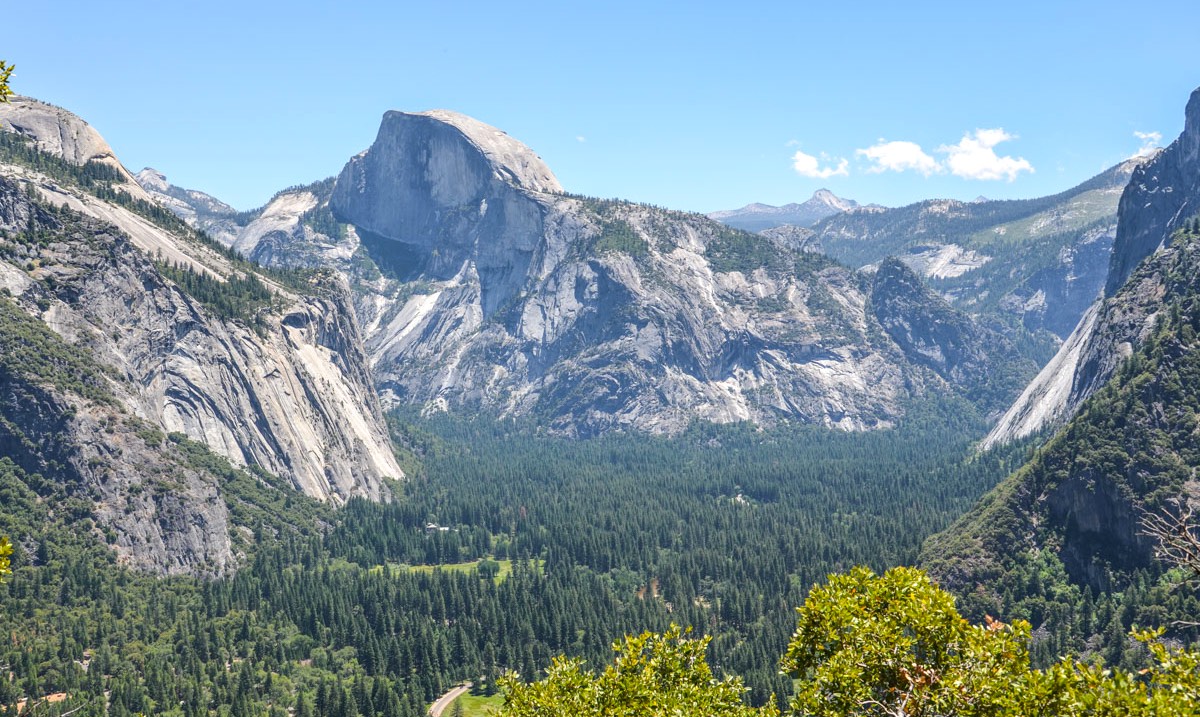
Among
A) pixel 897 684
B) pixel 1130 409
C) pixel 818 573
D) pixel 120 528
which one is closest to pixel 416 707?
pixel 120 528

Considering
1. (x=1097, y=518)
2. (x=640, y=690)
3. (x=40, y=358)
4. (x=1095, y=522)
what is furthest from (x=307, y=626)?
(x=640, y=690)

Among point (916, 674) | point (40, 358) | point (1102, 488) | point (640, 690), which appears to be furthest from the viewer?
point (40, 358)

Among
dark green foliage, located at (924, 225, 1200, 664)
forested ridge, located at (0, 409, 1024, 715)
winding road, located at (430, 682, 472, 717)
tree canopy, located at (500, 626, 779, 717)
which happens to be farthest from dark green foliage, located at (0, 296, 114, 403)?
tree canopy, located at (500, 626, 779, 717)

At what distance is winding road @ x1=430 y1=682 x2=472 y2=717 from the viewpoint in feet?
450

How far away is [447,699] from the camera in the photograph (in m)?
142

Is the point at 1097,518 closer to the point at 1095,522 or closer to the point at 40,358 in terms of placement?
the point at 1095,522

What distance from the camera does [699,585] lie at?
19900 centimetres

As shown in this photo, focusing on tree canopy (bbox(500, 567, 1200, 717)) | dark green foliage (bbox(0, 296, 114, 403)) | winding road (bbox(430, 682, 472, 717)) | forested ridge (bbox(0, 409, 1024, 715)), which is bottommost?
winding road (bbox(430, 682, 472, 717))

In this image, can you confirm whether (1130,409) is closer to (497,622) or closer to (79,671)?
(497,622)

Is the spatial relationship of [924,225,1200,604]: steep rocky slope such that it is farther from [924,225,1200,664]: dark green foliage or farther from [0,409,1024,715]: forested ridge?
[0,409,1024,715]: forested ridge

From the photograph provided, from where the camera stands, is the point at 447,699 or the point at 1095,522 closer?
the point at 447,699

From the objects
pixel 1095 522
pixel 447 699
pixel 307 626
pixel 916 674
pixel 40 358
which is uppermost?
pixel 40 358

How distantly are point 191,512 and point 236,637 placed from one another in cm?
4439

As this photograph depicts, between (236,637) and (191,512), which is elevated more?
(191,512)
